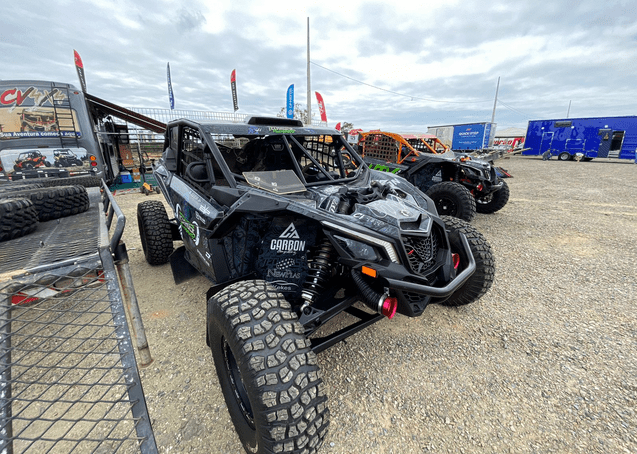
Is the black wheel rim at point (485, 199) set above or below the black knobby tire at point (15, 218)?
below

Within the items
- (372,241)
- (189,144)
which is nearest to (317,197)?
(372,241)

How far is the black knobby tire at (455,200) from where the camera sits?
542cm

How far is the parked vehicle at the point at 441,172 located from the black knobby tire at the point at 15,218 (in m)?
5.73

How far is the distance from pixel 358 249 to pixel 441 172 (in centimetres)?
555

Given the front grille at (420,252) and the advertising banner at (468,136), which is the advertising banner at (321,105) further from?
the front grille at (420,252)

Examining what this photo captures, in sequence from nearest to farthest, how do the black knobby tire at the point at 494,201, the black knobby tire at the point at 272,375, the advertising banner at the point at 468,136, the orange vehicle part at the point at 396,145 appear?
the black knobby tire at the point at 272,375 → the black knobby tire at the point at 494,201 → the orange vehicle part at the point at 396,145 → the advertising banner at the point at 468,136

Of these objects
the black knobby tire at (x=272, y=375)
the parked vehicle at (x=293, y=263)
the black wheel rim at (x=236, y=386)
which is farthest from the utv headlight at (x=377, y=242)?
the black wheel rim at (x=236, y=386)

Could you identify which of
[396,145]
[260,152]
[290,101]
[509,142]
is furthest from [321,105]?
[509,142]

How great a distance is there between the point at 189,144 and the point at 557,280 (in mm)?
4746

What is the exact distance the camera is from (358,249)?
197 cm

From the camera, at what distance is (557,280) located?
12.2 feet

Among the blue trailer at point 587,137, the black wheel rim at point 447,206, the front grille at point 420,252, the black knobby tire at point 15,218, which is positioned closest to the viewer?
the front grille at point 420,252

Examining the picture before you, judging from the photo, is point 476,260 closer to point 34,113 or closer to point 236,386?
point 236,386

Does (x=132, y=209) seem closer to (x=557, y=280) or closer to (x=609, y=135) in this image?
(x=557, y=280)
